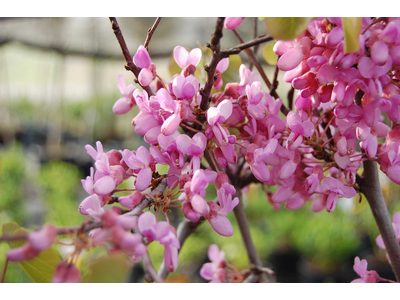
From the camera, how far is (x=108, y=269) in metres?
0.22

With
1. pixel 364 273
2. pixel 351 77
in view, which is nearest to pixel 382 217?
pixel 364 273

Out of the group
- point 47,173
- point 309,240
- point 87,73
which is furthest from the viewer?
point 87,73

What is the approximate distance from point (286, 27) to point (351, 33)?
4 cm

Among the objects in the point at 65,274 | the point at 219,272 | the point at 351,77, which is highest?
the point at 351,77

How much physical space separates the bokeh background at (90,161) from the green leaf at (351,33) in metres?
0.19

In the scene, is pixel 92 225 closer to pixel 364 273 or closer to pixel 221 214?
pixel 221 214

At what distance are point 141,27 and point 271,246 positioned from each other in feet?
4.87

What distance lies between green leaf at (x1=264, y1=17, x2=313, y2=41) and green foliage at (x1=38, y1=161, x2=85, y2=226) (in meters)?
1.33

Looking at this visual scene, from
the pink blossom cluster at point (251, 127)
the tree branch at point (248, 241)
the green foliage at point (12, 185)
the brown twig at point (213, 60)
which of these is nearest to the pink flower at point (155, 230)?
the pink blossom cluster at point (251, 127)

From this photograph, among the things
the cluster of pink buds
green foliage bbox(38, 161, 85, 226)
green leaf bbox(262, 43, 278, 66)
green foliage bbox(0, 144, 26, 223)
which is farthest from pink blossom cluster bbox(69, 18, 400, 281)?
green foliage bbox(0, 144, 26, 223)

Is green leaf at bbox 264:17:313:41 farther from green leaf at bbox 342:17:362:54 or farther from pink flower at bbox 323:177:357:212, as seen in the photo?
pink flower at bbox 323:177:357:212

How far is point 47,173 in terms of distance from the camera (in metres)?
1.82
